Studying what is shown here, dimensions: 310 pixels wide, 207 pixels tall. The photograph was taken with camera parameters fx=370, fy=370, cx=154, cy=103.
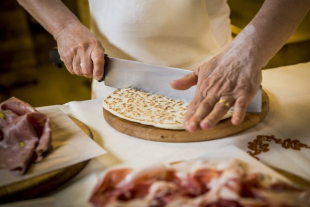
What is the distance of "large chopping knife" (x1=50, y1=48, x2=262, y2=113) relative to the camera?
167 centimetres

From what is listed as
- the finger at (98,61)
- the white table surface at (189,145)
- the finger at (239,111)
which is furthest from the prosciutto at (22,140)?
the finger at (239,111)

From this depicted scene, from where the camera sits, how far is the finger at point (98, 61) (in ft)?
5.68

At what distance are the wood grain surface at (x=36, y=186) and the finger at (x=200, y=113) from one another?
41cm

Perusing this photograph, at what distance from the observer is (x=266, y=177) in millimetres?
1046

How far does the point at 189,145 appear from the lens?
4.66 feet

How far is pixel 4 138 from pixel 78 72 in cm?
60

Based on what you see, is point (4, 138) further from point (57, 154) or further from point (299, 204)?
point (299, 204)

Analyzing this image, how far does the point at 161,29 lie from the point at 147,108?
1.74 feet

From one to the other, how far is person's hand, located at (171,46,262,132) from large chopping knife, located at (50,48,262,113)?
186 millimetres

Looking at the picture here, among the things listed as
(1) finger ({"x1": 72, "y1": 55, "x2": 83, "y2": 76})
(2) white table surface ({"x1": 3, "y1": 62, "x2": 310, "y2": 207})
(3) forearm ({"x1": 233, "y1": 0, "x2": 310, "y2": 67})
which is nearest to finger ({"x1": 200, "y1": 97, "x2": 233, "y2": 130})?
(2) white table surface ({"x1": 3, "y1": 62, "x2": 310, "y2": 207})

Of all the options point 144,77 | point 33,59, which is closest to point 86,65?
point 144,77

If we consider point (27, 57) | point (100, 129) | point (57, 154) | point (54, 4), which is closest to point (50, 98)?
point (27, 57)

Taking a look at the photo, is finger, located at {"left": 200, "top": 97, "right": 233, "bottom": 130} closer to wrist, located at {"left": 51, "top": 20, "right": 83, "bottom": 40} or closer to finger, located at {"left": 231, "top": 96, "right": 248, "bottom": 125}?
finger, located at {"left": 231, "top": 96, "right": 248, "bottom": 125}

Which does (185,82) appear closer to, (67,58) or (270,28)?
(270,28)
